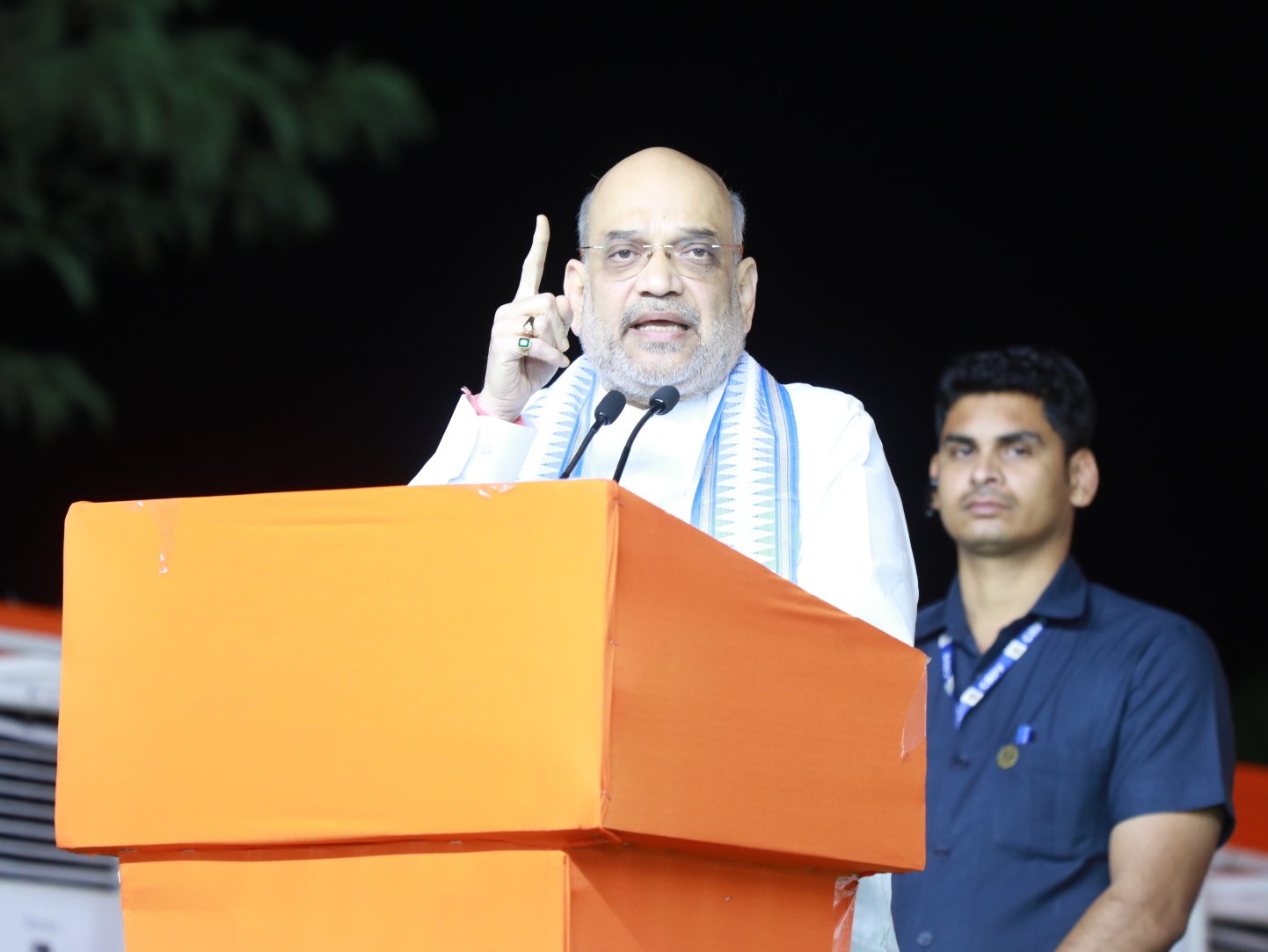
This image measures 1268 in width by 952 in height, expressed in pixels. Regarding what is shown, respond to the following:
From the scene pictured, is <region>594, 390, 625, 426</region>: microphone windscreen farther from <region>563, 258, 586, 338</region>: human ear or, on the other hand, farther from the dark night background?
the dark night background

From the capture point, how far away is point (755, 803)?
1581 mm

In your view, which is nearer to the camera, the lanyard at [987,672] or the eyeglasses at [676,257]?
the eyeglasses at [676,257]

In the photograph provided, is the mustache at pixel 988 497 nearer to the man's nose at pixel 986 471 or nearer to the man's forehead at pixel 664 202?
the man's nose at pixel 986 471

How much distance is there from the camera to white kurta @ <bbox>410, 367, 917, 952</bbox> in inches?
82.2

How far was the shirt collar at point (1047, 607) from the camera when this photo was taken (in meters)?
3.39

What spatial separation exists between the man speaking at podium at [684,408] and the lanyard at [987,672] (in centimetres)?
110

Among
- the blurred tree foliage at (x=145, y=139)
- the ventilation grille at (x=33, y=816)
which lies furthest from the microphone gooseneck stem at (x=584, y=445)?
the blurred tree foliage at (x=145, y=139)

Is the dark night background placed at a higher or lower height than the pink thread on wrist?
higher

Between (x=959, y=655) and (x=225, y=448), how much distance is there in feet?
6.89

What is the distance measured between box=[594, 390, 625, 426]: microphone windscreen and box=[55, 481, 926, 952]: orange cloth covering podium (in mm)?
468

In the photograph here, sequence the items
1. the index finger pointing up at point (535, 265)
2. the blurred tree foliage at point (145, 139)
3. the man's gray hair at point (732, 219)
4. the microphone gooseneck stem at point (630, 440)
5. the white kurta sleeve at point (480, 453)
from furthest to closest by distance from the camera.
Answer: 1. the blurred tree foliage at point (145, 139)
2. the man's gray hair at point (732, 219)
3. the index finger pointing up at point (535, 265)
4. the white kurta sleeve at point (480, 453)
5. the microphone gooseneck stem at point (630, 440)

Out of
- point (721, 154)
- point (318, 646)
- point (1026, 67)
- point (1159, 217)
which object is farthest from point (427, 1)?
point (318, 646)

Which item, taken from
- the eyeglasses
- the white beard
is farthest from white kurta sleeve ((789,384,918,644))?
the eyeglasses

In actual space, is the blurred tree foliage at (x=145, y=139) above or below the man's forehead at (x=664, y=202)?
above
